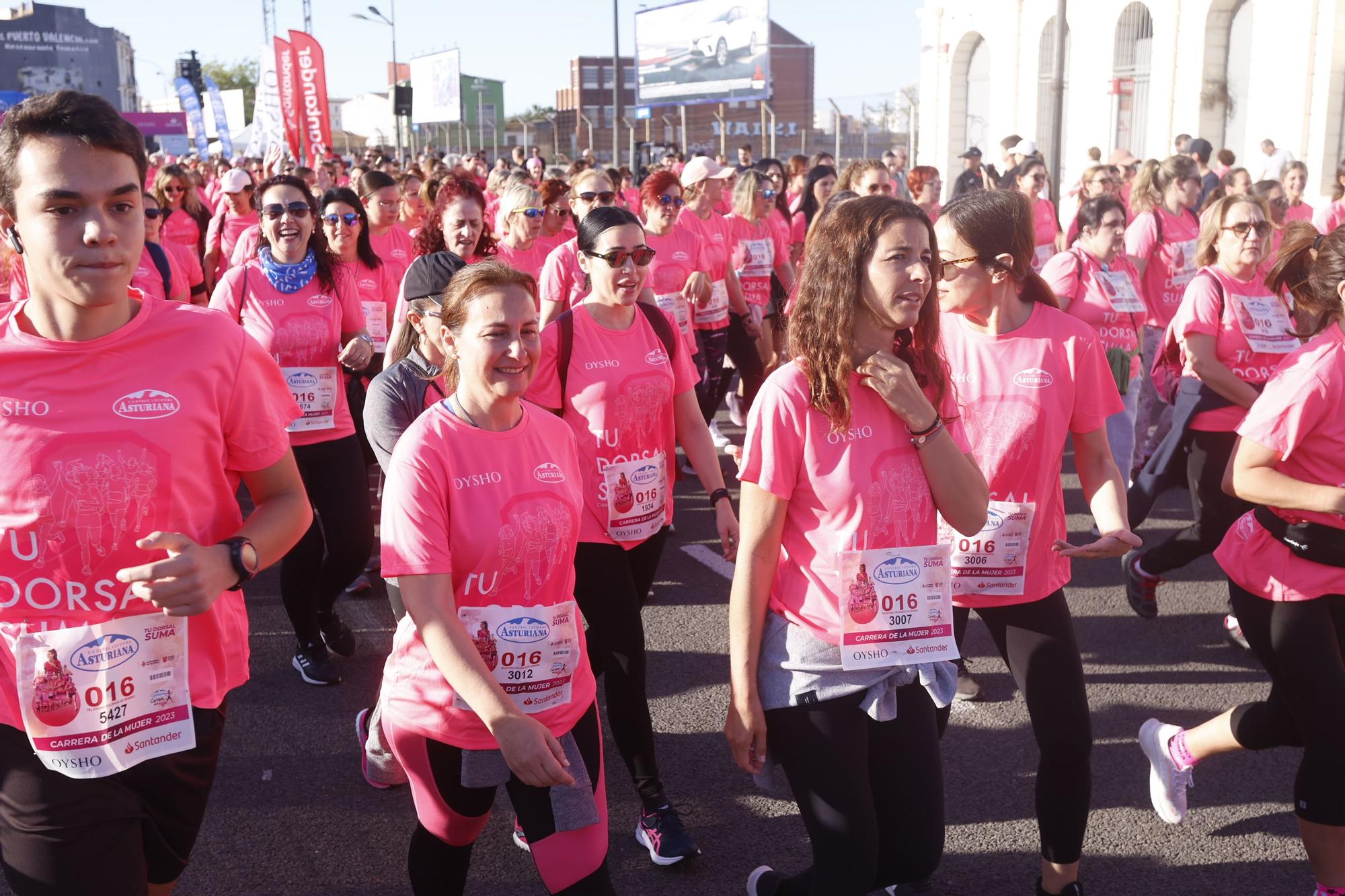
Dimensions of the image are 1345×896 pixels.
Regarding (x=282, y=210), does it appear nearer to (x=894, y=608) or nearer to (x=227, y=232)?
(x=894, y=608)

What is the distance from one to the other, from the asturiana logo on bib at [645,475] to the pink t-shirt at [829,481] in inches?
48.2

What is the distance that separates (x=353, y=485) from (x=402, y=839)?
1642 millimetres

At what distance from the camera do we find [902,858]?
2680 millimetres

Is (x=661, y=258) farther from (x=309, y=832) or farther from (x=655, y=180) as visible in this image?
(x=309, y=832)

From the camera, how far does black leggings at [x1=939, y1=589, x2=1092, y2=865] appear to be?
123 inches

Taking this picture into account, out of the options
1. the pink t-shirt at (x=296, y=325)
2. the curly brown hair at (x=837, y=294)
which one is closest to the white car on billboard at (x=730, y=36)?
the pink t-shirt at (x=296, y=325)

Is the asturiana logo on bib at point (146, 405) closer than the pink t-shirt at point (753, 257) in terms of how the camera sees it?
Yes

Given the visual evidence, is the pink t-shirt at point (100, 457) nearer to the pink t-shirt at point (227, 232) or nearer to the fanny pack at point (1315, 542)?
the fanny pack at point (1315, 542)

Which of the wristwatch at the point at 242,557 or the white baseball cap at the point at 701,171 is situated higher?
the white baseball cap at the point at 701,171

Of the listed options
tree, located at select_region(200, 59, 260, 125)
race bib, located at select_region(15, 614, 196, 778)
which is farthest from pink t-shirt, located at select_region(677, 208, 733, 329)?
tree, located at select_region(200, 59, 260, 125)

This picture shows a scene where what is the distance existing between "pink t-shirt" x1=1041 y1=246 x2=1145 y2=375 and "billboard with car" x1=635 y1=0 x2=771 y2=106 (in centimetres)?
2874

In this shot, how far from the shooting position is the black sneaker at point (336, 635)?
205 inches

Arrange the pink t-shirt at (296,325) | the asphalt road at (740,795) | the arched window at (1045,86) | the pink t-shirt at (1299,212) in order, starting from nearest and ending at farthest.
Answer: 1. the asphalt road at (740,795)
2. the pink t-shirt at (296,325)
3. the pink t-shirt at (1299,212)
4. the arched window at (1045,86)

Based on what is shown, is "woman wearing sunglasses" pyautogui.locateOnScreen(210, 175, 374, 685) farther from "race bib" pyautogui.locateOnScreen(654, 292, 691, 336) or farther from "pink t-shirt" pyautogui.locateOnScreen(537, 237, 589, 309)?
"race bib" pyautogui.locateOnScreen(654, 292, 691, 336)
